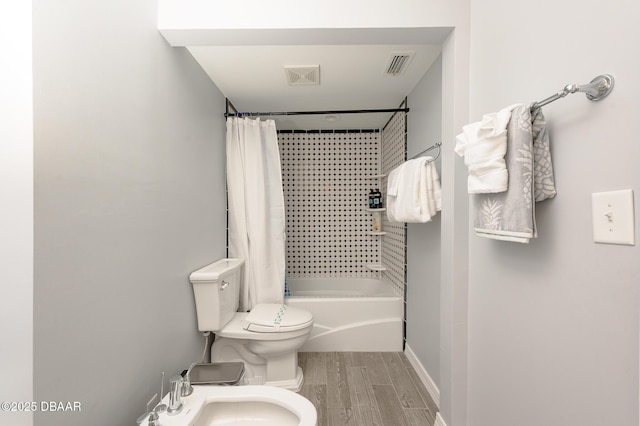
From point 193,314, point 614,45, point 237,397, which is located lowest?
point 237,397

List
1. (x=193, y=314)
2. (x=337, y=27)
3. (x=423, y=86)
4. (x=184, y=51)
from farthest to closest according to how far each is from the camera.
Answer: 1. (x=423, y=86)
2. (x=193, y=314)
3. (x=184, y=51)
4. (x=337, y=27)

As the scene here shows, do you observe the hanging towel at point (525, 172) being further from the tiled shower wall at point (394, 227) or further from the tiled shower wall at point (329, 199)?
the tiled shower wall at point (329, 199)

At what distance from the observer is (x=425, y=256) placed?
218 centimetres

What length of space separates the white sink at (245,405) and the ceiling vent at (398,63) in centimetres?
211

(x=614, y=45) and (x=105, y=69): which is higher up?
(x=105, y=69)

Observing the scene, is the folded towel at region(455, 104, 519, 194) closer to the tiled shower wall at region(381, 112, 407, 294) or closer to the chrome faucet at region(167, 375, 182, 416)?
the chrome faucet at region(167, 375, 182, 416)

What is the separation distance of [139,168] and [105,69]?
401 mm

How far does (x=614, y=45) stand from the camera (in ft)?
2.30

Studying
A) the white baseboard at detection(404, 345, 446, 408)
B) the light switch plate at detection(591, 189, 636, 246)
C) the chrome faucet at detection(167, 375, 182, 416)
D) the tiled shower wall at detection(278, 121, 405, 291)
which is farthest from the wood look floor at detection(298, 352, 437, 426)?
the light switch plate at detection(591, 189, 636, 246)

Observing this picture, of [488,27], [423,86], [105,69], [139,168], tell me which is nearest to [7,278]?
[139,168]

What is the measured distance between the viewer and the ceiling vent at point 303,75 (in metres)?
2.07

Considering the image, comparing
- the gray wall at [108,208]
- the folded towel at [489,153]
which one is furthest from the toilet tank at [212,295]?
the folded towel at [489,153]

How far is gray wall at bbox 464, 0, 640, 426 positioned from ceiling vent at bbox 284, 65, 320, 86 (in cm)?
117

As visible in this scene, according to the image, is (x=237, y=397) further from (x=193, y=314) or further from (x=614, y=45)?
(x=614, y=45)
